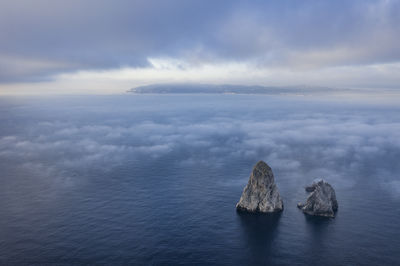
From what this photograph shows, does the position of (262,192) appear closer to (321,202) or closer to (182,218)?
(321,202)

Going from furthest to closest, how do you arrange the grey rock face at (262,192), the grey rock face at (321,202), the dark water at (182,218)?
the grey rock face at (262,192), the grey rock face at (321,202), the dark water at (182,218)

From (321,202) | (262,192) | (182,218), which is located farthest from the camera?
(262,192)

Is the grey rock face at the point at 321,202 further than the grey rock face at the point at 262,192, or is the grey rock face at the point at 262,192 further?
the grey rock face at the point at 262,192

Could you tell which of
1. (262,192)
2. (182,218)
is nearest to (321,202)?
(262,192)

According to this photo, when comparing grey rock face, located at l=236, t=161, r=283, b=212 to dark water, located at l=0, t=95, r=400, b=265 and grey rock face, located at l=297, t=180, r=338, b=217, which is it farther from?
→ grey rock face, located at l=297, t=180, r=338, b=217

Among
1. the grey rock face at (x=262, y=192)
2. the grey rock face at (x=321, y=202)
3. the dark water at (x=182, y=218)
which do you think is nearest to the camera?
the dark water at (x=182, y=218)

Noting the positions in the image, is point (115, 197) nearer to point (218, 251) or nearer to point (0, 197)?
point (0, 197)

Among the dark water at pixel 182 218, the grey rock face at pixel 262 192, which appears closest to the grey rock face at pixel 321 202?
the dark water at pixel 182 218

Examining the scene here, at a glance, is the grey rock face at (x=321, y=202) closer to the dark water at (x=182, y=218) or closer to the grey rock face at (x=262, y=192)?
the dark water at (x=182, y=218)
